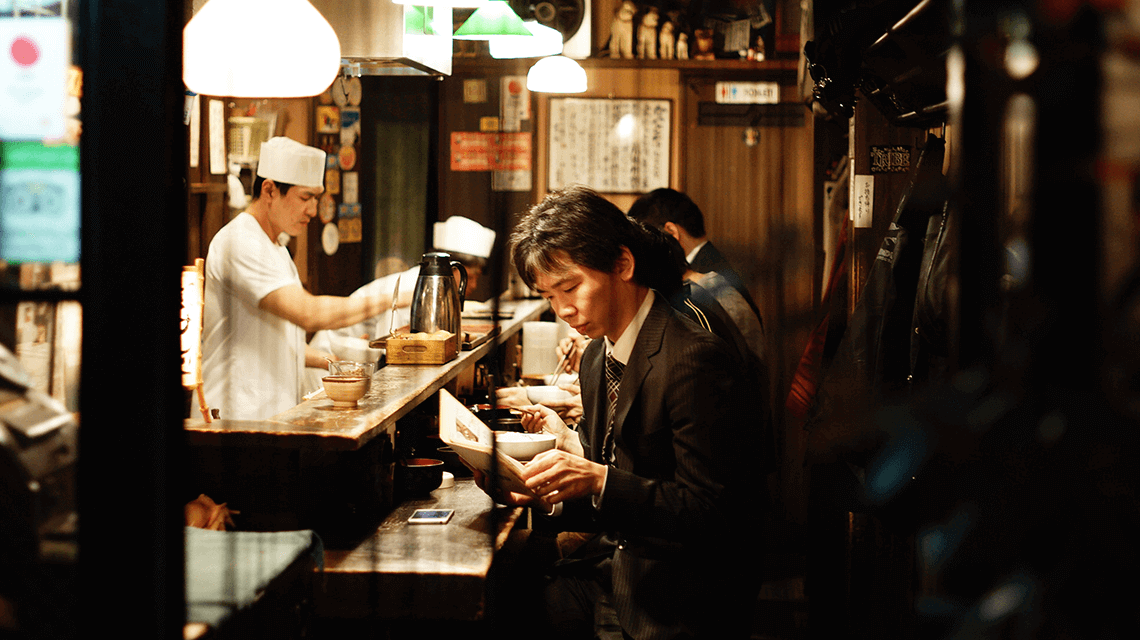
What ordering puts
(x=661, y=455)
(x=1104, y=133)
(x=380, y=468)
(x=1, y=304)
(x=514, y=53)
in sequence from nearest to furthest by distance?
(x=1104, y=133) → (x=1, y=304) → (x=661, y=455) → (x=380, y=468) → (x=514, y=53)

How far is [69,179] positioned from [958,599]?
1.24 metres

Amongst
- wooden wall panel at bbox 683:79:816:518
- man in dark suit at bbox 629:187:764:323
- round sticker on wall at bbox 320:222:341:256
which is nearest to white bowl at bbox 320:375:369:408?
man in dark suit at bbox 629:187:764:323

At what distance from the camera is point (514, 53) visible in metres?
3.86

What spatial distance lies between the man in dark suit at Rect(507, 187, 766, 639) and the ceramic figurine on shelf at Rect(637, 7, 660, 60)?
12.3ft

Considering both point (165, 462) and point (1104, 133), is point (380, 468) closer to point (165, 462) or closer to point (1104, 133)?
point (165, 462)

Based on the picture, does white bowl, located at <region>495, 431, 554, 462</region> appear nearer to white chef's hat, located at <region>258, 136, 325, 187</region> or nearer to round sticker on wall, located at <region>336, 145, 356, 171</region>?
white chef's hat, located at <region>258, 136, 325, 187</region>

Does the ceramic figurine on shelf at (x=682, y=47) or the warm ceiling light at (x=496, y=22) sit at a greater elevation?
the ceramic figurine on shelf at (x=682, y=47)

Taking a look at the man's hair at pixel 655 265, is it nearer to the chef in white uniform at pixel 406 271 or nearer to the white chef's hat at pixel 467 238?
the chef in white uniform at pixel 406 271

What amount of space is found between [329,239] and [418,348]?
273cm

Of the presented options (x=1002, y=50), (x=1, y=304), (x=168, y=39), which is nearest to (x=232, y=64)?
(x=168, y=39)

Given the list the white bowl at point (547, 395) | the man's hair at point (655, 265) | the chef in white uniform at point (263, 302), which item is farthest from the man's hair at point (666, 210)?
the man's hair at point (655, 265)

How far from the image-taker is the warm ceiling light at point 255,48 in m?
2.15

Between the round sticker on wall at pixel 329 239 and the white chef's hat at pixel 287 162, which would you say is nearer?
Answer: the white chef's hat at pixel 287 162

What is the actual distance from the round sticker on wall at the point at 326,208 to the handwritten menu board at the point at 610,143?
1.39 m
